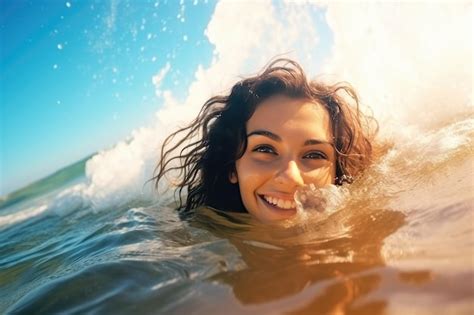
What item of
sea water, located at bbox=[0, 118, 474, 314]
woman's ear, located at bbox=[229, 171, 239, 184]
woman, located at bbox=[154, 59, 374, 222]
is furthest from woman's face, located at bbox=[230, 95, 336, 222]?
woman's ear, located at bbox=[229, 171, 239, 184]

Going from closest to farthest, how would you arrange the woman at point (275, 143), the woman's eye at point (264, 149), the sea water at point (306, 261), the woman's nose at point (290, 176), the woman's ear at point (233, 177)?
the sea water at point (306, 261) → the woman's nose at point (290, 176) → the woman at point (275, 143) → the woman's eye at point (264, 149) → the woman's ear at point (233, 177)

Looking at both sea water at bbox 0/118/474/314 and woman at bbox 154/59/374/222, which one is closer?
sea water at bbox 0/118/474/314

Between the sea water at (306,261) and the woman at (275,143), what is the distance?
0.20 meters

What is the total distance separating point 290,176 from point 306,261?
1073mm

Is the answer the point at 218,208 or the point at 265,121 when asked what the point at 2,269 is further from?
the point at 265,121

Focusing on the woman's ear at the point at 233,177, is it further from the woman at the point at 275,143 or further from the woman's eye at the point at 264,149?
the woman's eye at the point at 264,149

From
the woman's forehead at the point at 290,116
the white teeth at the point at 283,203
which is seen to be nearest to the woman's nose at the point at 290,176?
the white teeth at the point at 283,203

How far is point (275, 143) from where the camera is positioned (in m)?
3.07

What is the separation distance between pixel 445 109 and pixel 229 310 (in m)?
6.63

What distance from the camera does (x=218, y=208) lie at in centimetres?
394

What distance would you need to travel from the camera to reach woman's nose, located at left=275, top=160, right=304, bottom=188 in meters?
2.86

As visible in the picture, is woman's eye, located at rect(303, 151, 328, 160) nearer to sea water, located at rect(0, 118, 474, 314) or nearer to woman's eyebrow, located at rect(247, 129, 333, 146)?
woman's eyebrow, located at rect(247, 129, 333, 146)

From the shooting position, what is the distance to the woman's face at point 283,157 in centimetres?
295

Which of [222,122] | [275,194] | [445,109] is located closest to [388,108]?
[445,109]
